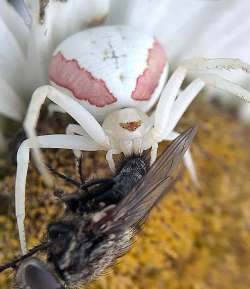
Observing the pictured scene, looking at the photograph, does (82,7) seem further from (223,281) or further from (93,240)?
(223,281)

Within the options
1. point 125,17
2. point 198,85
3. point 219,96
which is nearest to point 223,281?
point 219,96

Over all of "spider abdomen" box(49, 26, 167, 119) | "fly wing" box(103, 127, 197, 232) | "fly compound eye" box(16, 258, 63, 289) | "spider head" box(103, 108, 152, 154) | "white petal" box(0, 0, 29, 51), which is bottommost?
"fly compound eye" box(16, 258, 63, 289)

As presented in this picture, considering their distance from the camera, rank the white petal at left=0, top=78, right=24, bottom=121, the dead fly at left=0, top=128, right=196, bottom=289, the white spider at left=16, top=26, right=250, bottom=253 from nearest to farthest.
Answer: the dead fly at left=0, top=128, right=196, bottom=289 < the white spider at left=16, top=26, right=250, bottom=253 < the white petal at left=0, top=78, right=24, bottom=121

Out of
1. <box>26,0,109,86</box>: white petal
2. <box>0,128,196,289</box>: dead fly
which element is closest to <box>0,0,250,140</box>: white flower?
<box>26,0,109,86</box>: white petal

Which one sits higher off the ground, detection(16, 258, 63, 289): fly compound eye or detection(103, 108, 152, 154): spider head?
detection(103, 108, 152, 154): spider head

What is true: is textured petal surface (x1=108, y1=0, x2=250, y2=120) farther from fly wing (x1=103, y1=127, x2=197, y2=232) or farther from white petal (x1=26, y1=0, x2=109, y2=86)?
fly wing (x1=103, y1=127, x2=197, y2=232)

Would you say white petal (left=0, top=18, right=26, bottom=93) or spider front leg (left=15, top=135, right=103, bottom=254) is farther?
white petal (left=0, top=18, right=26, bottom=93)

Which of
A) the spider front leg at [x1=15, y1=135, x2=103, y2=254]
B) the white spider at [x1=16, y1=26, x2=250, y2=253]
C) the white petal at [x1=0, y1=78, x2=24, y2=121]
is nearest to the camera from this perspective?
the spider front leg at [x1=15, y1=135, x2=103, y2=254]
